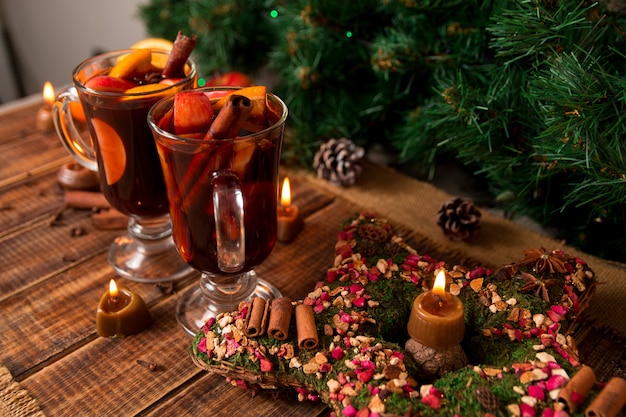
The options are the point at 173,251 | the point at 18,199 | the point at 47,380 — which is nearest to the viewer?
the point at 47,380

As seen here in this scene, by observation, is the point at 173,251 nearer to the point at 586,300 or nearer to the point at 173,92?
the point at 173,92

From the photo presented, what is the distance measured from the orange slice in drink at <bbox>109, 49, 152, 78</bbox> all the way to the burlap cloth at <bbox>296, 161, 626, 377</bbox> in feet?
1.60

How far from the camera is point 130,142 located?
104 cm

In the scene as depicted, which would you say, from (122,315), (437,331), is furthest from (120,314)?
(437,331)

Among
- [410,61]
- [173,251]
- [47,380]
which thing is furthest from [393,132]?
[47,380]

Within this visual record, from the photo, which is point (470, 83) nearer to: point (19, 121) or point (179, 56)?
point (179, 56)

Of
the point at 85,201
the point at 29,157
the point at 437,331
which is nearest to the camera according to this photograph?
the point at 437,331

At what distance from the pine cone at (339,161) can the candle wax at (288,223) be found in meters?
0.17

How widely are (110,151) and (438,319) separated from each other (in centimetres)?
59

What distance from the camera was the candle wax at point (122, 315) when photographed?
3.32 ft

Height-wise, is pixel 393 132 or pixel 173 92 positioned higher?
pixel 173 92

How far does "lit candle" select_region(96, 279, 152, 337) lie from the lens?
1013 millimetres

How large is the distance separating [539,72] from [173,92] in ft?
1.98

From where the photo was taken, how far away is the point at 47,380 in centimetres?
95
